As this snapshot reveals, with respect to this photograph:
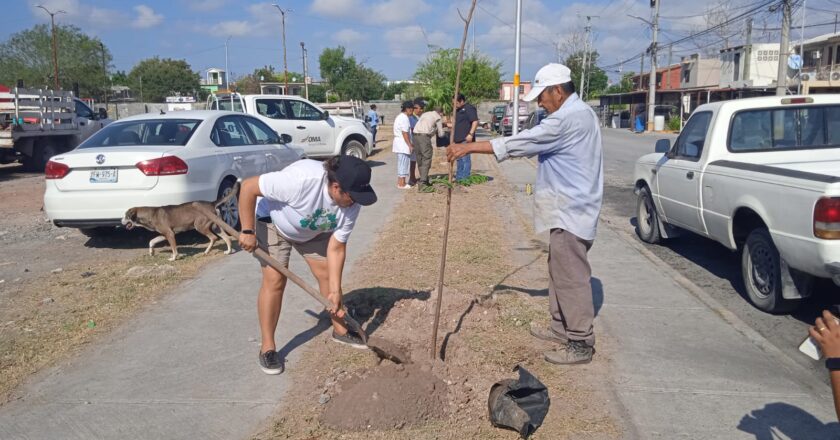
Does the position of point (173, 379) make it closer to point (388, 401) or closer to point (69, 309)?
point (388, 401)

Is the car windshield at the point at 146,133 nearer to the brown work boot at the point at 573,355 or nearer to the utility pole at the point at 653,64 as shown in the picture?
the brown work boot at the point at 573,355

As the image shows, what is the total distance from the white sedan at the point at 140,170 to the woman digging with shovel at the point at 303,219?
3560mm

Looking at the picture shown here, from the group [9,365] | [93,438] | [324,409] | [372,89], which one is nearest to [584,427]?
[324,409]

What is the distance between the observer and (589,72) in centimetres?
6738

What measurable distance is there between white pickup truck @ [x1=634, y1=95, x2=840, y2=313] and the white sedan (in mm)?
5528

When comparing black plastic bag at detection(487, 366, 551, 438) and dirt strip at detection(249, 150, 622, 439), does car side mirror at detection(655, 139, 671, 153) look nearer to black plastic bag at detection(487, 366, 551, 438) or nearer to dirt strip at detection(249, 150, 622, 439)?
dirt strip at detection(249, 150, 622, 439)

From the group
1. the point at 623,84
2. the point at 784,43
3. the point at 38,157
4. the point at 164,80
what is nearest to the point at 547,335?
the point at 38,157

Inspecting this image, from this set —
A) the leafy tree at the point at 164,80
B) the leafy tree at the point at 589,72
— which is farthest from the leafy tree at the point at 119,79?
the leafy tree at the point at 589,72

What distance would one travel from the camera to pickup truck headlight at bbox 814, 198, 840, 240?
459 centimetres

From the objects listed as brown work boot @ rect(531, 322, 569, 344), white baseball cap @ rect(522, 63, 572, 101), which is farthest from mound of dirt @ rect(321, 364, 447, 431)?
white baseball cap @ rect(522, 63, 572, 101)

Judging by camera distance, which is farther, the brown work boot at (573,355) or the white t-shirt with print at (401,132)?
the white t-shirt with print at (401,132)

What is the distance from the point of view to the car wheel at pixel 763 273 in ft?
17.8

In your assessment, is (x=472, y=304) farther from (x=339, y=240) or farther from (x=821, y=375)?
(x=821, y=375)

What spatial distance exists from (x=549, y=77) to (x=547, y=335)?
190cm
